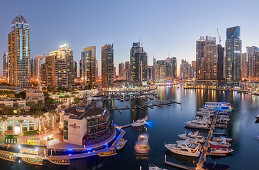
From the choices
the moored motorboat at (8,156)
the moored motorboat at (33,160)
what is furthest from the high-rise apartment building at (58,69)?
the moored motorboat at (33,160)

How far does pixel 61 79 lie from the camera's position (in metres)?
133

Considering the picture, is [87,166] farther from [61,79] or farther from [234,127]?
[61,79]

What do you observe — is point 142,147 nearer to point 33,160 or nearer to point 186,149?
point 186,149

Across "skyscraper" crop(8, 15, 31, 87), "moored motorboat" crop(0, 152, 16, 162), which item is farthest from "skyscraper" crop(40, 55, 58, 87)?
"moored motorboat" crop(0, 152, 16, 162)

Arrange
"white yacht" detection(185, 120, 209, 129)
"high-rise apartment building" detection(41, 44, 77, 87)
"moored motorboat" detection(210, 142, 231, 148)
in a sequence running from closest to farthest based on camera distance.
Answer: "moored motorboat" detection(210, 142, 231, 148), "white yacht" detection(185, 120, 209, 129), "high-rise apartment building" detection(41, 44, 77, 87)

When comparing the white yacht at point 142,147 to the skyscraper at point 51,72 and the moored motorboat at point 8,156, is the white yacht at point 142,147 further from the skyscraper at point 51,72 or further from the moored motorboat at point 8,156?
the skyscraper at point 51,72

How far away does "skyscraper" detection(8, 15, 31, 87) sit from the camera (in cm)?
9738

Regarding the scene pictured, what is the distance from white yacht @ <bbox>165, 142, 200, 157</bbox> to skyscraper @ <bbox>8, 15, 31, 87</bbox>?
96.8 m

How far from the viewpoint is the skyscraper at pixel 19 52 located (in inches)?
3834

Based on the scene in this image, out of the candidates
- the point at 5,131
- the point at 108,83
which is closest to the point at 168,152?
the point at 5,131

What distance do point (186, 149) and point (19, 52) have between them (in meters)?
99.5

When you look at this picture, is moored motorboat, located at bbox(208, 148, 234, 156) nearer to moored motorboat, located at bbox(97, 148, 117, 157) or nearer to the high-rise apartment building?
moored motorboat, located at bbox(97, 148, 117, 157)

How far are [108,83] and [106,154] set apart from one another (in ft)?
499

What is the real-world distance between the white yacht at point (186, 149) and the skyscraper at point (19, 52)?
9677 centimetres
